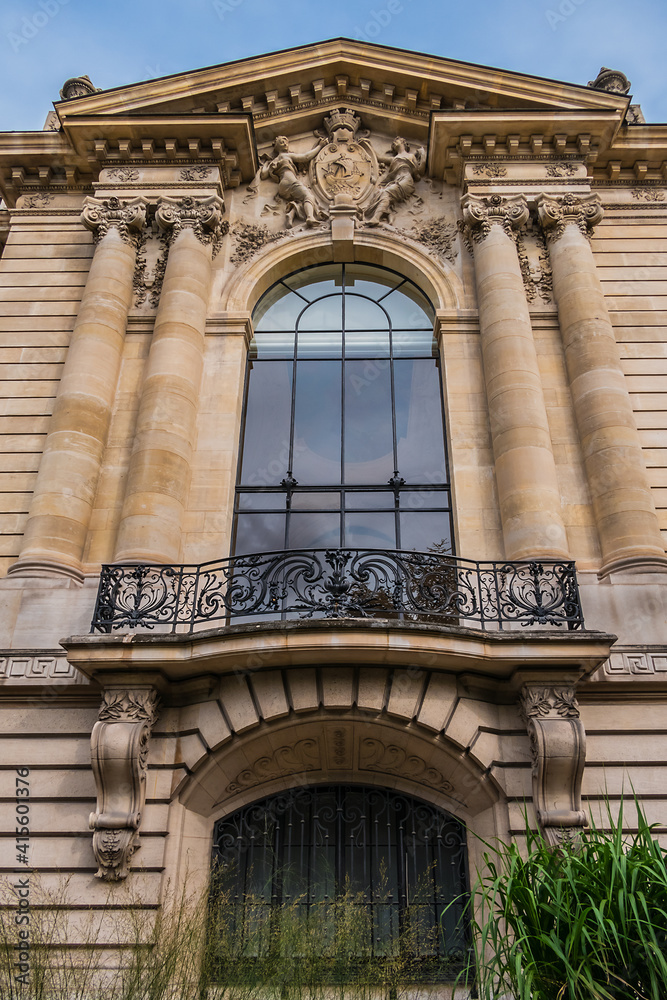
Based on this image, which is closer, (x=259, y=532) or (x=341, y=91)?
(x=259, y=532)

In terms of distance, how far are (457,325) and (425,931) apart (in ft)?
31.8

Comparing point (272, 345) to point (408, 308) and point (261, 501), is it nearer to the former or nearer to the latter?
point (408, 308)

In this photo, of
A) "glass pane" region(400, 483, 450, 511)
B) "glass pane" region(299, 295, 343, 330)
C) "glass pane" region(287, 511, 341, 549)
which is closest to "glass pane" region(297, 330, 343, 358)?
"glass pane" region(299, 295, 343, 330)

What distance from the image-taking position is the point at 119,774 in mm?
9430

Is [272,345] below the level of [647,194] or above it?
below

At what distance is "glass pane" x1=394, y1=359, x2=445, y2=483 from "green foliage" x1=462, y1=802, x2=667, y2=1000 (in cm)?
742

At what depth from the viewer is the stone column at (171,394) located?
1188 cm

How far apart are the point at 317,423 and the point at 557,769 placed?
7.04m

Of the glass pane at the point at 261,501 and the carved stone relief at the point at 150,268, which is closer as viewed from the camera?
the glass pane at the point at 261,501

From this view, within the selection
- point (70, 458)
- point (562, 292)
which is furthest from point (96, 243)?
point (562, 292)

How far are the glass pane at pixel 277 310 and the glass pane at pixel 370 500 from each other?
4127 millimetres

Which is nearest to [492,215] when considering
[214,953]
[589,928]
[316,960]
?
[589,928]

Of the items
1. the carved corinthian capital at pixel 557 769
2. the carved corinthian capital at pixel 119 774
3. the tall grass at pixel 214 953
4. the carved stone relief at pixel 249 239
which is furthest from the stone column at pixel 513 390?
the carved corinthian capital at pixel 119 774

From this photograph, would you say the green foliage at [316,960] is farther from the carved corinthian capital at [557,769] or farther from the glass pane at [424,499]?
the glass pane at [424,499]
